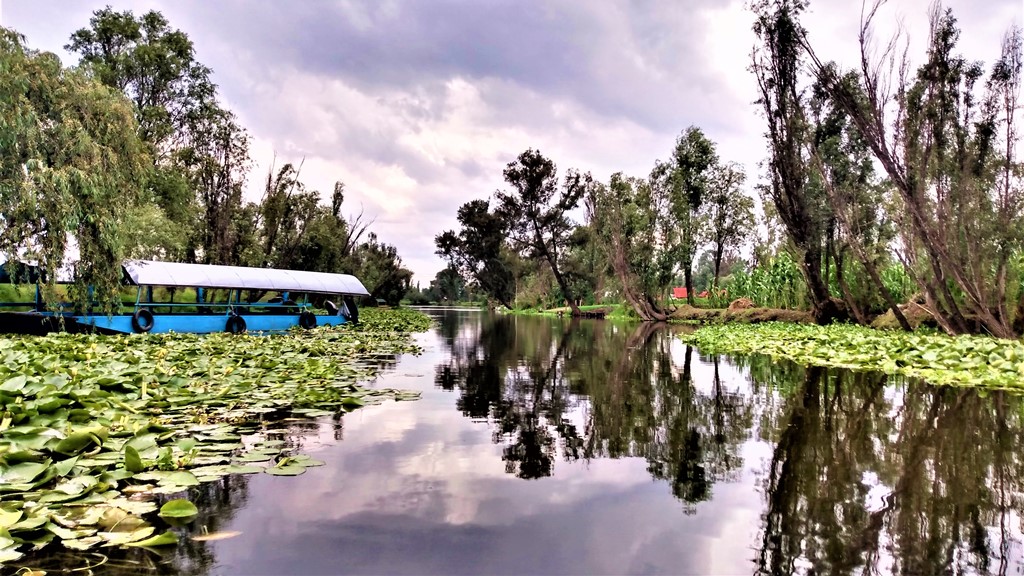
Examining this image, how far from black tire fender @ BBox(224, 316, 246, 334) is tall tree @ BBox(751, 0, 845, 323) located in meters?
17.9

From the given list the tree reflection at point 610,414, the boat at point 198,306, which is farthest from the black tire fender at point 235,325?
the tree reflection at point 610,414

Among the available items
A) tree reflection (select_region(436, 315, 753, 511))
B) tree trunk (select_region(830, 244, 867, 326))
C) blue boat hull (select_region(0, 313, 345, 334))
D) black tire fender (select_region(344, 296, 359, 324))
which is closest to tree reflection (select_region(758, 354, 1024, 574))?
tree reflection (select_region(436, 315, 753, 511))

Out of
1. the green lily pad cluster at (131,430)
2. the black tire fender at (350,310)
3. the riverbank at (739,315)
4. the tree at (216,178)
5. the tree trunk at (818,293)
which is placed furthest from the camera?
the tree at (216,178)

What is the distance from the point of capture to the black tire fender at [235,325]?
16719mm

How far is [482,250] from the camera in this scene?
57.9 meters

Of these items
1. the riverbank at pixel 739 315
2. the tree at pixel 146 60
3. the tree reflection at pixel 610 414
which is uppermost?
the tree at pixel 146 60

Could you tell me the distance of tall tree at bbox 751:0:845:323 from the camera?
1742cm

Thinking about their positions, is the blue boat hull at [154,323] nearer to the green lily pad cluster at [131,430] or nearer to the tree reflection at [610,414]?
the green lily pad cluster at [131,430]

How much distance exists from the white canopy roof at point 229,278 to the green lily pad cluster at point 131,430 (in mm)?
6750

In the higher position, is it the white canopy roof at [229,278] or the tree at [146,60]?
the tree at [146,60]

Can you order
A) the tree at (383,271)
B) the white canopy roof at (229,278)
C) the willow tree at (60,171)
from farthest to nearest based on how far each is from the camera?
the tree at (383,271), the white canopy roof at (229,278), the willow tree at (60,171)

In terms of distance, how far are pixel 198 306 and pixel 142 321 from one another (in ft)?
7.18

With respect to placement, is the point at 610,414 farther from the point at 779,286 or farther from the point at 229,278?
the point at 779,286

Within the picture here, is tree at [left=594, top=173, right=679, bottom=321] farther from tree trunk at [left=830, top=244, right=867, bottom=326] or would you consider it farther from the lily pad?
the lily pad
